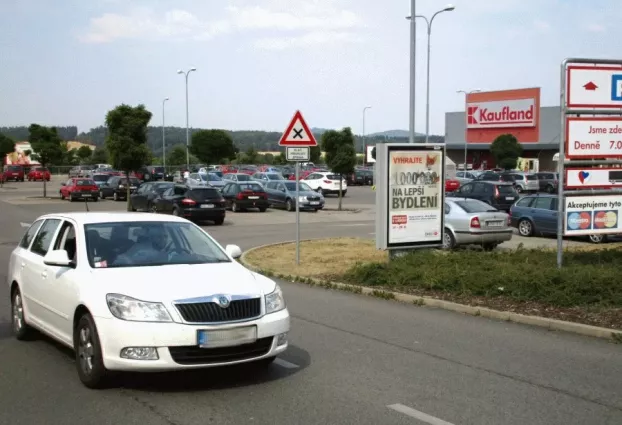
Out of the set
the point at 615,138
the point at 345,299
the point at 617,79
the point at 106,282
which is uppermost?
the point at 617,79

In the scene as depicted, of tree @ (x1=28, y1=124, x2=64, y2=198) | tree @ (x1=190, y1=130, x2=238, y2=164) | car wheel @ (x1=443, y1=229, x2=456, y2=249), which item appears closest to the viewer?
car wheel @ (x1=443, y1=229, x2=456, y2=249)

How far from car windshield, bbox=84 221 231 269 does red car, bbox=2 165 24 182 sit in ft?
249

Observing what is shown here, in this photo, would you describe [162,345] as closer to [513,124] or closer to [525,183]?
[525,183]

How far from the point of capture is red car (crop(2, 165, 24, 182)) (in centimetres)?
7782

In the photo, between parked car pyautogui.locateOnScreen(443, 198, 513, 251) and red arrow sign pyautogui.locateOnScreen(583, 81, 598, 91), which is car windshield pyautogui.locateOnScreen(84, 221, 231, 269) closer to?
red arrow sign pyautogui.locateOnScreen(583, 81, 598, 91)

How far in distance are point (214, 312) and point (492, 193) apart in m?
28.1

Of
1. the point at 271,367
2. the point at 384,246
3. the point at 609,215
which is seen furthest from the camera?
the point at 384,246

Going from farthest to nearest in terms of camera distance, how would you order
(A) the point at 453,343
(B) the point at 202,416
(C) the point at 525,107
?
1. (C) the point at 525,107
2. (A) the point at 453,343
3. (B) the point at 202,416

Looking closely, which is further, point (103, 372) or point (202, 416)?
point (103, 372)

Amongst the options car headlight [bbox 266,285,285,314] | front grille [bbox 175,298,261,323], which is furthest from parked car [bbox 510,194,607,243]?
front grille [bbox 175,298,261,323]

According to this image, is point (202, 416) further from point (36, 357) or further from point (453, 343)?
point (453, 343)

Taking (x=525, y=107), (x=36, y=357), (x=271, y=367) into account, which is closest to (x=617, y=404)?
(x=271, y=367)

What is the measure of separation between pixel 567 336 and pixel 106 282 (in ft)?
18.3

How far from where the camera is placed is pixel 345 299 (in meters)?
11.9
